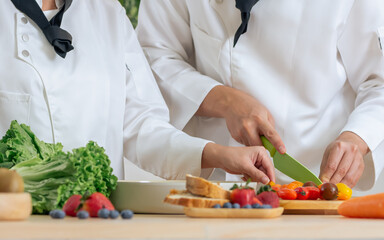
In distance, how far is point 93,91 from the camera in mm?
2115

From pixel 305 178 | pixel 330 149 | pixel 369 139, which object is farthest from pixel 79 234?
pixel 369 139

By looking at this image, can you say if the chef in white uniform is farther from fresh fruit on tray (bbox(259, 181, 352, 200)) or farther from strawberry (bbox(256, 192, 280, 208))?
strawberry (bbox(256, 192, 280, 208))

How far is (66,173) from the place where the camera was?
1.37 meters

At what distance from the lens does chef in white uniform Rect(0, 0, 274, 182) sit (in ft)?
6.51

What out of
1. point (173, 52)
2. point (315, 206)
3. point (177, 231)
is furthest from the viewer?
point (173, 52)

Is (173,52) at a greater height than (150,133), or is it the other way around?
(173,52)

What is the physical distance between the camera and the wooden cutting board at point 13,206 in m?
1.12

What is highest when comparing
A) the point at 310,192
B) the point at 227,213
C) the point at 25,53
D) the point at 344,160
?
the point at 25,53

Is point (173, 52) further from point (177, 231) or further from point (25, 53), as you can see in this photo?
point (177, 231)

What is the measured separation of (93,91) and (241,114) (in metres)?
0.53

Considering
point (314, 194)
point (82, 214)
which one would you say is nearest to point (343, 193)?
point (314, 194)

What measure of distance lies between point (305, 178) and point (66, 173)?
0.83m

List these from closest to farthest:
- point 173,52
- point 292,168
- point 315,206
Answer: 1. point 315,206
2. point 292,168
3. point 173,52

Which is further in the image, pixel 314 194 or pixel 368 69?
pixel 368 69
